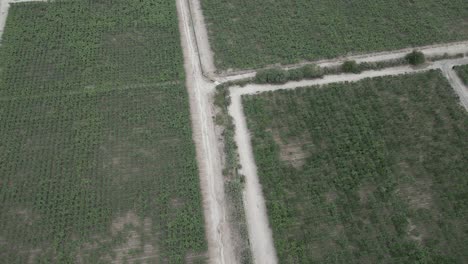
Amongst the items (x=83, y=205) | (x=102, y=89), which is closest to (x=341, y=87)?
(x=102, y=89)

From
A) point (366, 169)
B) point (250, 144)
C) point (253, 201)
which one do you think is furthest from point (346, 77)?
point (253, 201)

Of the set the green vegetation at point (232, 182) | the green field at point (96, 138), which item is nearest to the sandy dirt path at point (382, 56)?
the green vegetation at point (232, 182)

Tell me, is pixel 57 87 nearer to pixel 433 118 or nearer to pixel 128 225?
pixel 128 225

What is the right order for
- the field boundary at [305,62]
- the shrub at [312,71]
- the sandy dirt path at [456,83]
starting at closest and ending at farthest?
the sandy dirt path at [456,83] < the shrub at [312,71] < the field boundary at [305,62]

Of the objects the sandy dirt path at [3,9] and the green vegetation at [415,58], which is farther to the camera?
the sandy dirt path at [3,9]

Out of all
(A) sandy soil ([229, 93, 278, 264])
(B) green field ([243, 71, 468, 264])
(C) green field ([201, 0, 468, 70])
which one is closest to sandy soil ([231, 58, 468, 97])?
(B) green field ([243, 71, 468, 264])

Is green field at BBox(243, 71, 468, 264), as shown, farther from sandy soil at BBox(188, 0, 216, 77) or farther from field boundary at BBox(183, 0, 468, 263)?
sandy soil at BBox(188, 0, 216, 77)

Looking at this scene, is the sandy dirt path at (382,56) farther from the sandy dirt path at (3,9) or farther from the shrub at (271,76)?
the sandy dirt path at (3,9)
